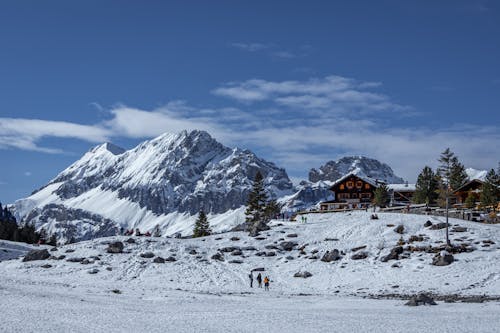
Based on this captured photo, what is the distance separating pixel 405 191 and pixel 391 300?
265 feet

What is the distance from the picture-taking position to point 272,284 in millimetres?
54219

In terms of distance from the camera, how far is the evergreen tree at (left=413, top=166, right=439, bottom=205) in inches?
3804

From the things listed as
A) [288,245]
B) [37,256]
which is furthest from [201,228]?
[37,256]

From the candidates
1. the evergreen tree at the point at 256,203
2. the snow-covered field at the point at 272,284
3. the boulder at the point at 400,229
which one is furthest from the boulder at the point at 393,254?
the evergreen tree at the point at 256,203

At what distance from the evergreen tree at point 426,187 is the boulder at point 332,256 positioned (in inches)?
1544

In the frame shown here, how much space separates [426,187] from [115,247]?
177 ft

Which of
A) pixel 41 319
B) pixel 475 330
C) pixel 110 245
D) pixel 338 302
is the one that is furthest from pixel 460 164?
pixel 41 319

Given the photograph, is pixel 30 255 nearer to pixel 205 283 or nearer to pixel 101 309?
pixel 205 283

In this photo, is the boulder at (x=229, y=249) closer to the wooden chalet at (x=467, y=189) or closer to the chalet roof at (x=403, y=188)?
the wooden chalet at (x=467, y=189)

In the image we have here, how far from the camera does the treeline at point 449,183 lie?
8331cm

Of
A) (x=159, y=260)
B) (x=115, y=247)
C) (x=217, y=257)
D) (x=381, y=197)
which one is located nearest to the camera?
(x=159, y=260)

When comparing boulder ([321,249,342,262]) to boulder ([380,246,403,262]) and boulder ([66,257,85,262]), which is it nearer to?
boulder ([380,246,403,262])

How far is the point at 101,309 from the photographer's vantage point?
3075 centimetres

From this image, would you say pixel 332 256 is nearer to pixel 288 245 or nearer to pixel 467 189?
pixel 288 245
